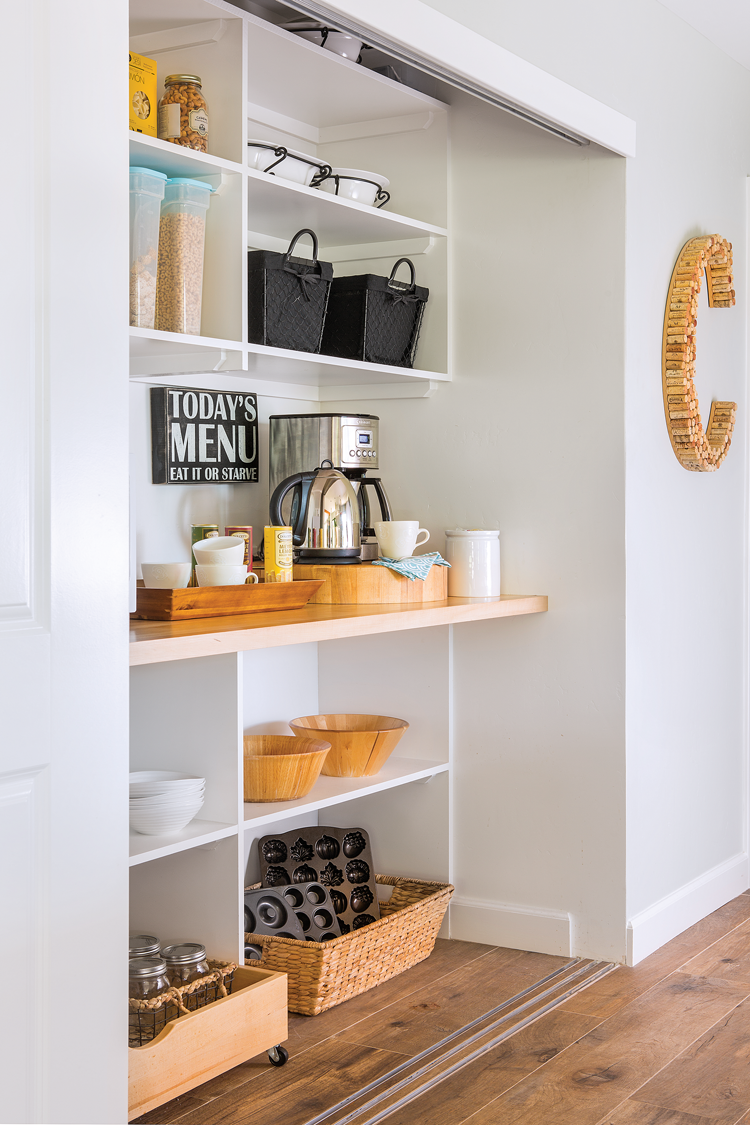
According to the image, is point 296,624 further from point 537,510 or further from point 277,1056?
point 537,510

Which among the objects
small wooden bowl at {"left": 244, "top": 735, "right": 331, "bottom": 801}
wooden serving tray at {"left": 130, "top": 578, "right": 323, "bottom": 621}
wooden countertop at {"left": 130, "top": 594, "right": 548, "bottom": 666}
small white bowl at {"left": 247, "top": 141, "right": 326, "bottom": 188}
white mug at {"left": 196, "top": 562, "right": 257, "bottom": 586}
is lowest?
small wooden bowl at {"left": 244, "top": 735, "right": 331, "bottom": 801}

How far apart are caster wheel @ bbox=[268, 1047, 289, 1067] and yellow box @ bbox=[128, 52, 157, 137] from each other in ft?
6.10

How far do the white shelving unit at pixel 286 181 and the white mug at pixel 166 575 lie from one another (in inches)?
17.7

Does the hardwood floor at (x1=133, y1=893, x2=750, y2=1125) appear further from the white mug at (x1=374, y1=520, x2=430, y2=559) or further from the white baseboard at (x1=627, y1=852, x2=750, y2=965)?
the white mug at (x1=374, y1=520, x2=430, y2=559)

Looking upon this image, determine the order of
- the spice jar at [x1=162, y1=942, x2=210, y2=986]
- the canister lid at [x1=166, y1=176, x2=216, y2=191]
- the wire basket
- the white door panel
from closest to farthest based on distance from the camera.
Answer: the white door panel
the wire basket
the spice jar at [x1=162, y1=942, x2=210, y2=986]
the canister lid at [x1=166, y1=176, x2=216, y2=191]

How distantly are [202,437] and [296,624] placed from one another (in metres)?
0.83

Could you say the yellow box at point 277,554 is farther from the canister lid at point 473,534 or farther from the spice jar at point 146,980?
the spice jar at point 146,980

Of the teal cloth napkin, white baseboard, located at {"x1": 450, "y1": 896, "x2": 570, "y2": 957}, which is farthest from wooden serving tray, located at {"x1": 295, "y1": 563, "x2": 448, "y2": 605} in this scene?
white baseboard, located at {"x1": 450, "y1": 896, "x2": 570, "y2": 957}

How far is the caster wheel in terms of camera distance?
7.91 ft

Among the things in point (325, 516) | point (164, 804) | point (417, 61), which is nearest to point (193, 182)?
point (417, 61)

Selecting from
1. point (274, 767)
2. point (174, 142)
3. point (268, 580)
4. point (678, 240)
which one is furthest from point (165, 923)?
point (678, 240)

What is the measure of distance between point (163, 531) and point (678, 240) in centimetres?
160

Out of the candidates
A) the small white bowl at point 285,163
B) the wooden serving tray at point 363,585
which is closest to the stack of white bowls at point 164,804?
the wooden serving tray at point 363,585

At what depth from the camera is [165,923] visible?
99.7 inches
